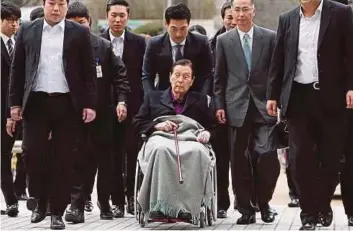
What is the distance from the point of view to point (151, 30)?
17844 mm

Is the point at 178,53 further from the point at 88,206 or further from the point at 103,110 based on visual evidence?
the point at 88,206

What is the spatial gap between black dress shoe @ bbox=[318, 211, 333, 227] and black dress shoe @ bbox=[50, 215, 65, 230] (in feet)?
7.20

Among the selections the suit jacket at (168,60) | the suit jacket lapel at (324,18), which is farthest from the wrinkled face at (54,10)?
the suit jacket lapel at (324,18)

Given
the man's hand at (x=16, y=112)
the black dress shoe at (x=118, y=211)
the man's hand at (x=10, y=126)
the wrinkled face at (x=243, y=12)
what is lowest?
the black dress shoe at (x=118, y=211)

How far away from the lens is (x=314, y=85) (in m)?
10.1

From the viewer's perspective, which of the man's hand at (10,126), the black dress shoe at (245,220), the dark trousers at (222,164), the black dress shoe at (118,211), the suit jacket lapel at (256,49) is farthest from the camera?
the dark trousers at (222,164)

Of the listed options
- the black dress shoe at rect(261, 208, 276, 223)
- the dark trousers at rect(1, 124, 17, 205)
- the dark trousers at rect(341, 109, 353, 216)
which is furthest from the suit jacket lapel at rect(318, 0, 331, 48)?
the dark trousers at rect(1, 124, 17, 205)

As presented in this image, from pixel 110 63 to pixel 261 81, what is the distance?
1.50m

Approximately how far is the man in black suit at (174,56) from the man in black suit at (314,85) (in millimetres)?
1691

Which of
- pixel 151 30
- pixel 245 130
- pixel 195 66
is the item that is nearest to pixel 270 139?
pixel 245 130

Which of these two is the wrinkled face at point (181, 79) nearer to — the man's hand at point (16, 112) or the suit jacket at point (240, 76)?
the suit jacket at point (240, 76)

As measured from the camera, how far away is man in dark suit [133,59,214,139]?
37.2 ft

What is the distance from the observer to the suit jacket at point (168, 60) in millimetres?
11859

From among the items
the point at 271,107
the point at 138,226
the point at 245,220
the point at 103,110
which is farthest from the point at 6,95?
the point at 271,107
